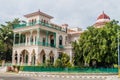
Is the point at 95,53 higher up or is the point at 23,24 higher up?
the point at 23,24

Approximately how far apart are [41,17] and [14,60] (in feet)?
31.7

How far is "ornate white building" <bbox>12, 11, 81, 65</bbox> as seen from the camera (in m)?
43.7

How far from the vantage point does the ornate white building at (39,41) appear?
4370 cm

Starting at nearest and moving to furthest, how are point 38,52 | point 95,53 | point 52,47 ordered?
point 95,53 → point 38,52 → point 52,47

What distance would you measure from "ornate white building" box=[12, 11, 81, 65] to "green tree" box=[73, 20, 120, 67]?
8.36 meters

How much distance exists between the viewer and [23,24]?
46531 mm

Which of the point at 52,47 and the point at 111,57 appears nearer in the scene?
the point at 111,57

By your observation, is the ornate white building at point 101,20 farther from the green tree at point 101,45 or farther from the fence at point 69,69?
the fence at point 69,69

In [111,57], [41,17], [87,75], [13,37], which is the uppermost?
[41,17]

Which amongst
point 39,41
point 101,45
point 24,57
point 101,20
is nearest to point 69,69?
point 101,45

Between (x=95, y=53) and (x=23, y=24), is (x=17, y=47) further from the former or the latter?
(x=95, y=53)

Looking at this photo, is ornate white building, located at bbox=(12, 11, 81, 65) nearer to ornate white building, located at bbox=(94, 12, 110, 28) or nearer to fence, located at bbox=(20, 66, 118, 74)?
fence, located at bbox=(20, 66, 118, 74)

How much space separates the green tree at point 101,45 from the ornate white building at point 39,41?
8.36 m

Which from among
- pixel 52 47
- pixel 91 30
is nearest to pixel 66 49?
pixel 52 47
